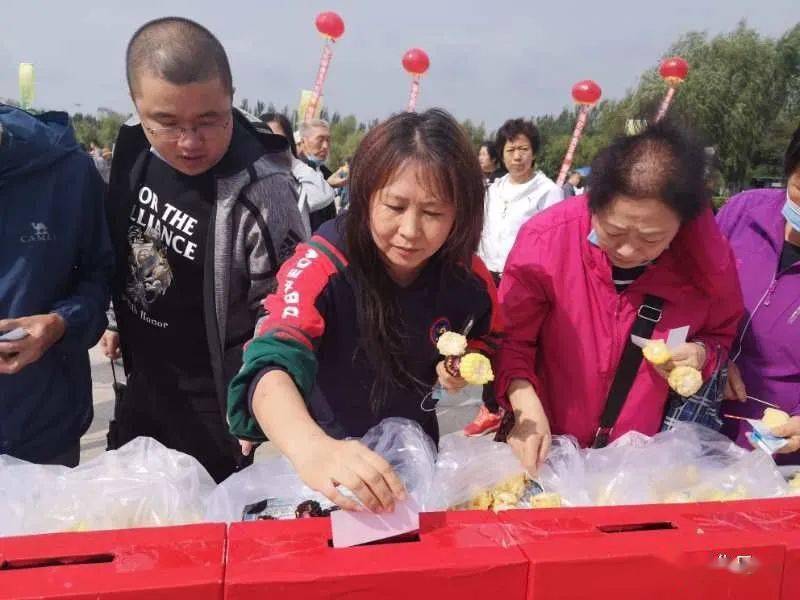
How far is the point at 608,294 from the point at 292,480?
34.9 inches

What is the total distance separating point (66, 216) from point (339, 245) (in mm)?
776

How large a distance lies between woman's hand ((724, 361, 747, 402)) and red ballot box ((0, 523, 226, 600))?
1400mm

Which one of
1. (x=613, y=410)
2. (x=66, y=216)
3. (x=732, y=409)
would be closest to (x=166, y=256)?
(x=66, y=216)

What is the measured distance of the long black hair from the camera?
3.75 feet

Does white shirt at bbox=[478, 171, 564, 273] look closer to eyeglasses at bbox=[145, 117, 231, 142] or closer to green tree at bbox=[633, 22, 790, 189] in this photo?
eyeglasses at bbox=[145, 117, 231, 142]

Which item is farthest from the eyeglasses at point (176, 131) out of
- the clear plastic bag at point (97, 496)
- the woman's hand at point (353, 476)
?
the woman's hand at point (353, 476)

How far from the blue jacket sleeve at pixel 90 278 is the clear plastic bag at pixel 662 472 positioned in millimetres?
1160

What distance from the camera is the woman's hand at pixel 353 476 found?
0.83 m

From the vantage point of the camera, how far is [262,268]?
5.23 feet

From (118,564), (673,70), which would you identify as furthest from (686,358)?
(673,70)

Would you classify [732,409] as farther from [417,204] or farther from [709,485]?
[417,204]

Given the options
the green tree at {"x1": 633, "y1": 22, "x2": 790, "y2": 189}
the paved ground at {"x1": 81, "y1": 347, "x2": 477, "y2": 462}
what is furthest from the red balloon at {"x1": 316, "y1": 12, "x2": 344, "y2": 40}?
the green tree at {"x1": 633, "y1": 22, "x2": 790, "y2": 189}

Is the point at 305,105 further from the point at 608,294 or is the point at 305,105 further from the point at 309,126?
the point at 608,294

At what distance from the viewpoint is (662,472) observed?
4.03ft
